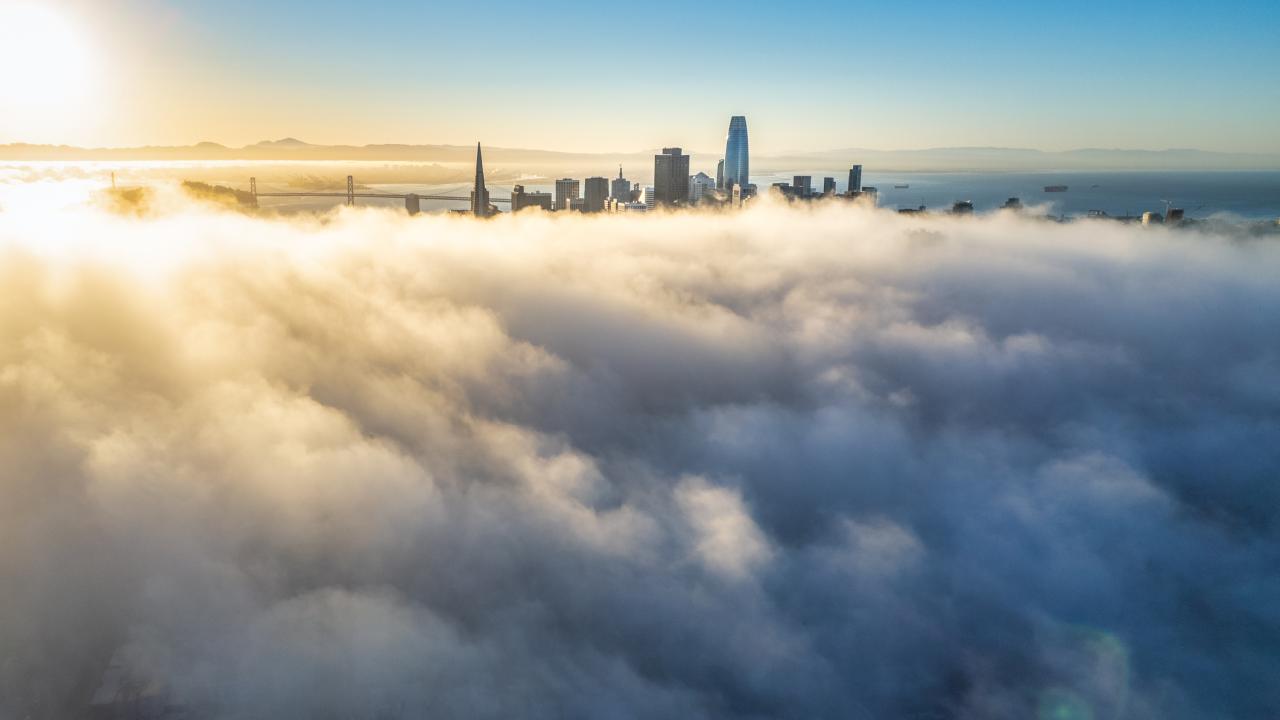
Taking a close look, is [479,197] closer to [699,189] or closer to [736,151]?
[699,189]

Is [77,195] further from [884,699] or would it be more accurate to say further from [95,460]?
[884,699]

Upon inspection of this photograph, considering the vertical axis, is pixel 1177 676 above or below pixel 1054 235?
below

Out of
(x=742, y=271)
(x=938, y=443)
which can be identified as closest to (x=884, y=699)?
(x=938, y=443)

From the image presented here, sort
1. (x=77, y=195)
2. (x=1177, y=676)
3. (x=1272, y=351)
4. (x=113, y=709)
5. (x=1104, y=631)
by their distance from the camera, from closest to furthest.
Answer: (x=113, y=709) < (x=1177, y=676) < (x=1104, y=631) < (x=77, y=195) < (x=1272, y=351)

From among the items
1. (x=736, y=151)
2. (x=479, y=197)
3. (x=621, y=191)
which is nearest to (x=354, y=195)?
(x=479, y=197)

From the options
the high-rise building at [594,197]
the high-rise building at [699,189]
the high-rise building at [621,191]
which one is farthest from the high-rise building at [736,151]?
the high-rise building at [594,197]

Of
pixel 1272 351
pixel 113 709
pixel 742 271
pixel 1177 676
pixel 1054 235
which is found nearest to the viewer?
pixel 113 709

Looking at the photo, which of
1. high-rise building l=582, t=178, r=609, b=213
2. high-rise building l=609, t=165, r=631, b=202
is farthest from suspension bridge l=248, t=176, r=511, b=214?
high-rise building l=609, t=165, r=631, b=202

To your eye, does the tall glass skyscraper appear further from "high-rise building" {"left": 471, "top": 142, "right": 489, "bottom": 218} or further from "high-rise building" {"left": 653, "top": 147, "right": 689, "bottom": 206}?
"high-rise building" {"left": 471, "top": 142, "right": 489, "bottom": 218}
